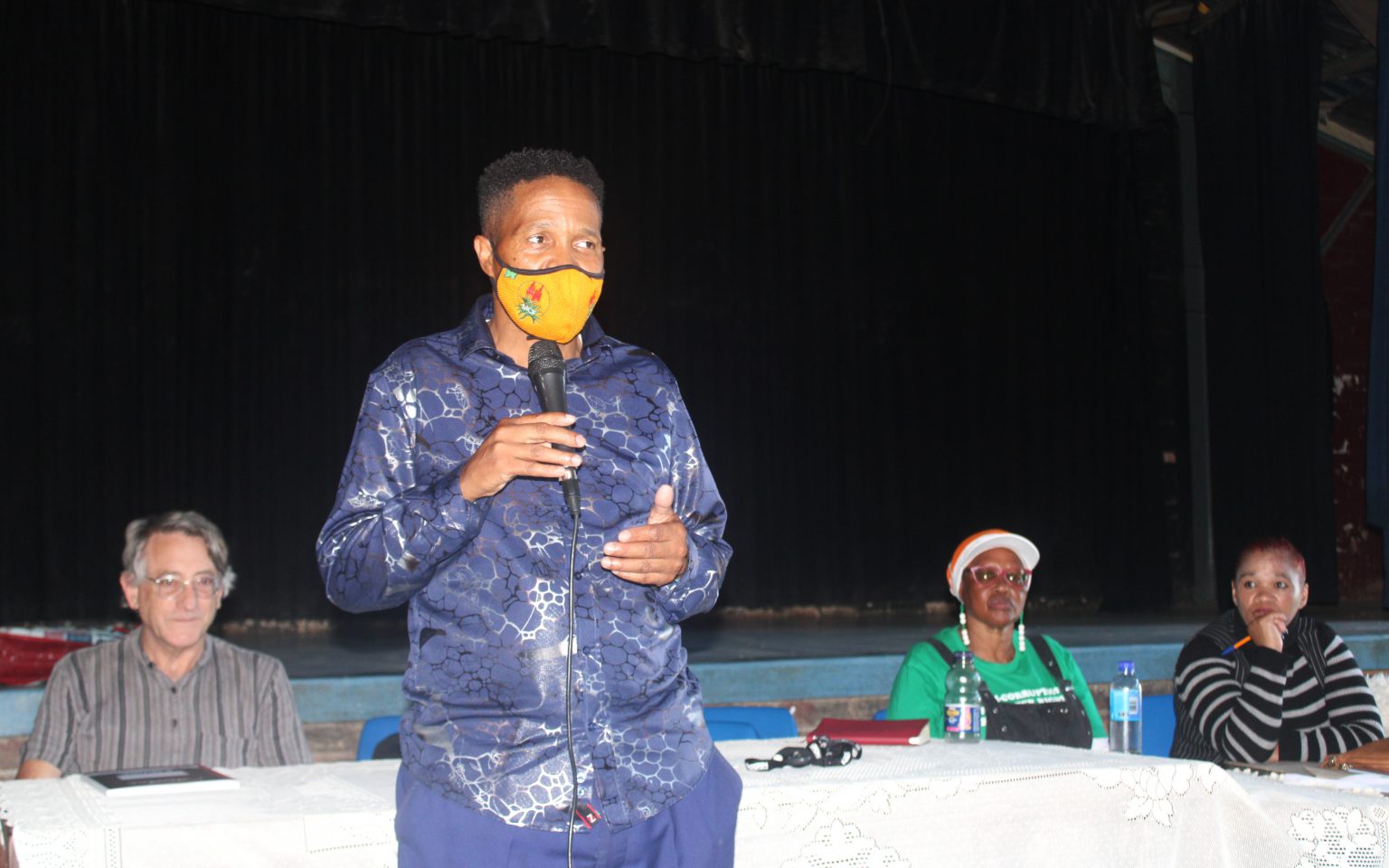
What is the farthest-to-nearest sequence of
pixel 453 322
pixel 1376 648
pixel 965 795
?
1. pixel 453 322
2. pixel 1376 648
3. pixel 965 795

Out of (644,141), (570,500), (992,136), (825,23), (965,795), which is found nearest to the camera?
(570,500)

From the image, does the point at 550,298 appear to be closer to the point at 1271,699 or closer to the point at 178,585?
the point at 178,585

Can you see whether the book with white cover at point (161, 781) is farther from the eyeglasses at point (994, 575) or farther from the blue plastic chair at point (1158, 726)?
the blue plastic chair at point (1158, 726)

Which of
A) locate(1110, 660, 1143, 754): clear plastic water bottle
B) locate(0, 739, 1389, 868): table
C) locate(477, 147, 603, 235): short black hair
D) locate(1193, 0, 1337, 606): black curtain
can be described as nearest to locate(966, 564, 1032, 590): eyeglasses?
locate(1110, 660, 1143, 754): clear plastic water bottle

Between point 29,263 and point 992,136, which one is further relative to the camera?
point 992,136

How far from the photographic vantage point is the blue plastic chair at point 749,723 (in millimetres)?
3064

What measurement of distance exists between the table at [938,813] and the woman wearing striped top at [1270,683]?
48.3 inches

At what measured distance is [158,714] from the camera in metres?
2.88

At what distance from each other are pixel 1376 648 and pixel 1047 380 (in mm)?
3706

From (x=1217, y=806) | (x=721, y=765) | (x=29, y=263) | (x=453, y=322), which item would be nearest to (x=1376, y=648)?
(x=1217, y=806)

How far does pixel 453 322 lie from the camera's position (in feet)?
25.7

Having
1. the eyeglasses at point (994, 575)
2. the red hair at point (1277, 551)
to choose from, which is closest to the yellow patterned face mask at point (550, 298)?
the eyeglasses at point (994, 575)

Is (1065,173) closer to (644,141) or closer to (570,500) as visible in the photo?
(644,141)

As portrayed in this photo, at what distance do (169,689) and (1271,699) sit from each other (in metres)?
2.60
